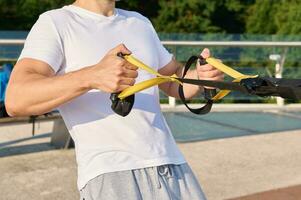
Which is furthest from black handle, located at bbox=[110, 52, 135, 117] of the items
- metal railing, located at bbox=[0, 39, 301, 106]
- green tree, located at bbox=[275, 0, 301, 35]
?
green tree, located at bbox=[275, 0, 301, 35]

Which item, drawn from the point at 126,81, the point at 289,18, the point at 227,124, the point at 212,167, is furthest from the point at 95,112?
the point at 289,18

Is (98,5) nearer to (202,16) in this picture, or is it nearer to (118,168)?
(118,168)

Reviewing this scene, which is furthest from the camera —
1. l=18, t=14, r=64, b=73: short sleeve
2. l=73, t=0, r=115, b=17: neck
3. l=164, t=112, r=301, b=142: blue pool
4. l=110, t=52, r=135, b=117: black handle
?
l=164, t=112, r=301, b=142: blue pool

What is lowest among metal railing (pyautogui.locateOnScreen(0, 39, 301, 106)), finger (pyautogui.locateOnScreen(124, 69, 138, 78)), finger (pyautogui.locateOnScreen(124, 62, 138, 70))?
metal railing (pyautogui.locateOnScreen(0, 39, 301, 106))

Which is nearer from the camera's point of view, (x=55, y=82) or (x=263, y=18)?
(x=55, y=82)

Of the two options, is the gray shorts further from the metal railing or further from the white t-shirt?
the metal railing

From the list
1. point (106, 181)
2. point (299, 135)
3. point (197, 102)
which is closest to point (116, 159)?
point (106, 181)

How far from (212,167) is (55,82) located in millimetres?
4418

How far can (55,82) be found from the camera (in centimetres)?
195

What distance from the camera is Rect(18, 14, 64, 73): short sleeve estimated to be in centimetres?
208

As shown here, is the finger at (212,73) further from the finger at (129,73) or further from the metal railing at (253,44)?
the metal railing at (253,44)

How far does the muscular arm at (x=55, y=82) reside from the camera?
185cm

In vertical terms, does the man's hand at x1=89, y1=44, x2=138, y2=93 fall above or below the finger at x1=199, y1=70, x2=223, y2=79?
above

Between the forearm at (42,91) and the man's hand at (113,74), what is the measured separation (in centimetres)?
4
